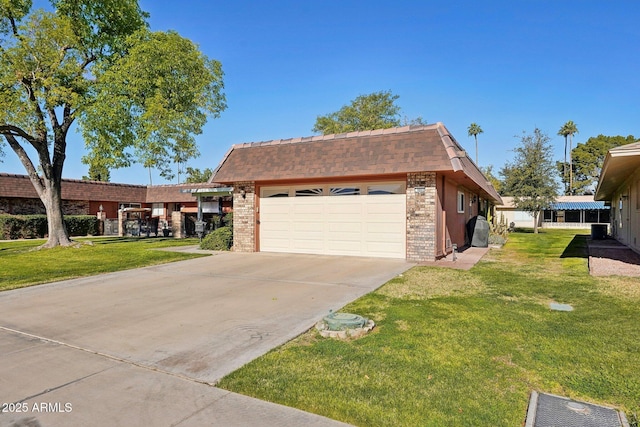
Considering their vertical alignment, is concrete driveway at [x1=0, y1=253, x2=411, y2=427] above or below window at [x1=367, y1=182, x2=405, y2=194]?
below

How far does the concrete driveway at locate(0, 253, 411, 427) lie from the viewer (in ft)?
9.84

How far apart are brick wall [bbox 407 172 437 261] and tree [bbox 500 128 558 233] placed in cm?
2209

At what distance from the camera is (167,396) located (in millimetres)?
3248

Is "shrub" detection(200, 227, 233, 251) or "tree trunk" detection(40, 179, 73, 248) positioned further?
"tree trunk" detection(40, 179, 73, 248)

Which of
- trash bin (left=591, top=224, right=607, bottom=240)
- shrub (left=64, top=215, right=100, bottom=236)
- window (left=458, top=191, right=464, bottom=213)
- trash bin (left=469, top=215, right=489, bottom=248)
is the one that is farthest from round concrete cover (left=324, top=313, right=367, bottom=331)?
shrub (left=64, top=215, right=100, bottom=236)

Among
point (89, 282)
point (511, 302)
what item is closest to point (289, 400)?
point (511, 302)

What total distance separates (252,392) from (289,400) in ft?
1.22

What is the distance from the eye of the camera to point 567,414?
2.93 m

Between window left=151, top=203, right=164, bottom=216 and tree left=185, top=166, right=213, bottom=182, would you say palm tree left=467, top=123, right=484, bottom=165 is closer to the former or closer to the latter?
tree left=185, top=166, right=213, bottom=182

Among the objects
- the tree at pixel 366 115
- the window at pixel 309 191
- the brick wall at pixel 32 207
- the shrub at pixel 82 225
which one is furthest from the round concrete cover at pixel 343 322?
the tree at pixel 366 115

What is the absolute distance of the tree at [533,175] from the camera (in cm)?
2927

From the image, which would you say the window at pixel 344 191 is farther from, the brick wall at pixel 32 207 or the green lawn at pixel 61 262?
the brick wall at pixel 32 207

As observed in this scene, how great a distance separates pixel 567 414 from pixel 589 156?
66.7m

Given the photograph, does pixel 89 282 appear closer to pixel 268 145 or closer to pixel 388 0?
pixel 268 145
